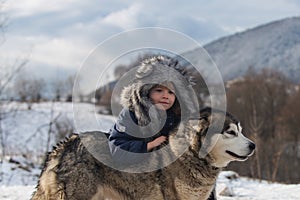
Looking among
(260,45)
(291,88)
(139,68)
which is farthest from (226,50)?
(139,68)

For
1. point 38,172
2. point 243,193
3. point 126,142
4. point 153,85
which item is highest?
point 153,85

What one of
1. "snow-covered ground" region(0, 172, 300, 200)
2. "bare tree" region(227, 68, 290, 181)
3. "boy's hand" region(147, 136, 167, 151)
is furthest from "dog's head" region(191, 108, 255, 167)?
"bare tree" region(227, 68, 290, 181)

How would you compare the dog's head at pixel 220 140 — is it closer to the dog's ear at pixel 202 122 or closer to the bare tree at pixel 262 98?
the dog's ear at pixel 202 122

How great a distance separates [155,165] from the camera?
450cm

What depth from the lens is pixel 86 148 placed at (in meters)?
4.46

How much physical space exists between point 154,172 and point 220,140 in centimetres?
78

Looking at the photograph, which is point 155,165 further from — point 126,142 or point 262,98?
point 262,98

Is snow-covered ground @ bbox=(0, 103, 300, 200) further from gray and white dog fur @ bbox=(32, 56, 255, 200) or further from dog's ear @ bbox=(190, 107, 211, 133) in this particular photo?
dog's ear @ bbox=(190, 107, 211, 133)

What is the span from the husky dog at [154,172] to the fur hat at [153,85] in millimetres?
431

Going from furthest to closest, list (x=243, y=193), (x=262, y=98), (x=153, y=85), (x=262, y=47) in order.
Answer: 1. (x=262, y=47)
2. (x=262, y=98)
3. (x=243, y=193)
4. (x=153, y=85)

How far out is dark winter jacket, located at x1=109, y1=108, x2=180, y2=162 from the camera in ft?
14.7

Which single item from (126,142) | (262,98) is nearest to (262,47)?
(262,98)

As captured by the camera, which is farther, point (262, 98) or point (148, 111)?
point (262, 98)

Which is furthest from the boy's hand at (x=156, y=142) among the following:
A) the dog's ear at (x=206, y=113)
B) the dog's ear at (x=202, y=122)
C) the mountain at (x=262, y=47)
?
the mountain at (x=262, y=47)
